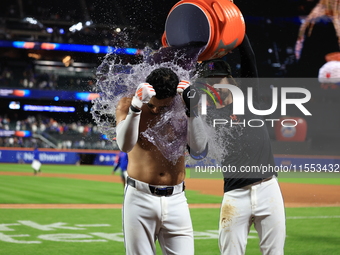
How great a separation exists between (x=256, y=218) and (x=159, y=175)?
1.06 m

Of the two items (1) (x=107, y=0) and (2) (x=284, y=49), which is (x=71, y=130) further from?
(1) (x=107, y=0)

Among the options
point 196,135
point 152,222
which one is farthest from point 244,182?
point 152,222

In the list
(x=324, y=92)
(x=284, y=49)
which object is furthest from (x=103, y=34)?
(x=284, y=49)

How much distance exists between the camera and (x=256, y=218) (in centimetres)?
392

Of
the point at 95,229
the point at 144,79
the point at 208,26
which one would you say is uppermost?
the point at 208,26

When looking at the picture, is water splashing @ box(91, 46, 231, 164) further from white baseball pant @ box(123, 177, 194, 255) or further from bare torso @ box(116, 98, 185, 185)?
white baseball pant @ box(123, 177, 194, 255)

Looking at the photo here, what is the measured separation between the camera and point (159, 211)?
10.8 ft

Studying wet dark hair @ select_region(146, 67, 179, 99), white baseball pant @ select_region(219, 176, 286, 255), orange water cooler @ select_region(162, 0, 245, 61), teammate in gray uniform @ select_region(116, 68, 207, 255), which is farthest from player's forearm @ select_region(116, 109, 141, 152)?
white baseball pant @ select_region(219, 176, 286, 255)

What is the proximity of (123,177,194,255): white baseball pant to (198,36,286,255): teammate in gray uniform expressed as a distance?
65 cm

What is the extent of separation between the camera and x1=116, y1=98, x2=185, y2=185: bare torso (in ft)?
11.1

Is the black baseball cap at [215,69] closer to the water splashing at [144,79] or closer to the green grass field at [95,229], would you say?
the water splashing at [144,79]

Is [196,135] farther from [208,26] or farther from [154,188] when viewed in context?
[208,26]

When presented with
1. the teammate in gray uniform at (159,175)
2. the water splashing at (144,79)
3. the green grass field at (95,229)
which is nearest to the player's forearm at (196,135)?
the teammate in gray uniform at (159,175)

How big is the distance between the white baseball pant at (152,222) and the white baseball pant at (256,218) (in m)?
0.62
